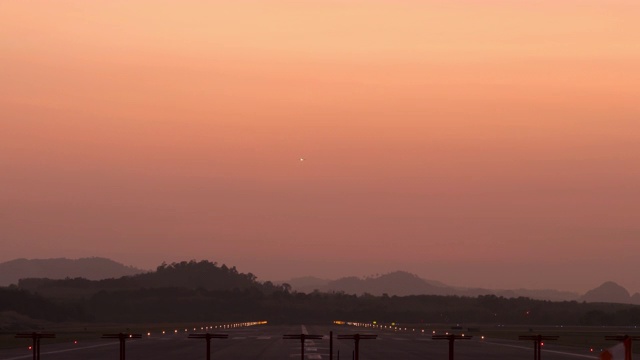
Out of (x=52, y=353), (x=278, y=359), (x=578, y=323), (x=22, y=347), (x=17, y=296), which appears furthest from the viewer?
(x=578, y=323)

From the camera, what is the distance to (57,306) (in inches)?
7057

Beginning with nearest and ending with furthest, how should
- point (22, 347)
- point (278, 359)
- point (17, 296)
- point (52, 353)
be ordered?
point (278, 359)
point (52, 353)
point (22, 347)
point (17, 296)

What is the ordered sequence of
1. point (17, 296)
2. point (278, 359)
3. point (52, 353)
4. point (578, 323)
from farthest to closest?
point (578, 323), point (17, 296), point (52, 353), point (278, 359)

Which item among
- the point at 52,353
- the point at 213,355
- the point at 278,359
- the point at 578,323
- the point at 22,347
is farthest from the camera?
the point at 578,323

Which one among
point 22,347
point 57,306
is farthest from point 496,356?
point 57,306

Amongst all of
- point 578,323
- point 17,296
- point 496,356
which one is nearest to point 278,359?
point 496,356

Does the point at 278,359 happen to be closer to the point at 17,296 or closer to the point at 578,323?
the point at 17,296

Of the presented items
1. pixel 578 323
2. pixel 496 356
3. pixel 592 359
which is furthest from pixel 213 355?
pixel 578 323

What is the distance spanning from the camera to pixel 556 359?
188ft

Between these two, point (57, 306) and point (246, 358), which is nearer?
point (246, 358)

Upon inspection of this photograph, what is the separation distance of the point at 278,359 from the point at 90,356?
11177 millimetres

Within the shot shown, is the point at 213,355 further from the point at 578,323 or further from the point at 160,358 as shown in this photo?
the point at 578,323

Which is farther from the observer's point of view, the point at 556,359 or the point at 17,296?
the point at 17,296

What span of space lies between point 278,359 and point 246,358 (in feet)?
6.72
